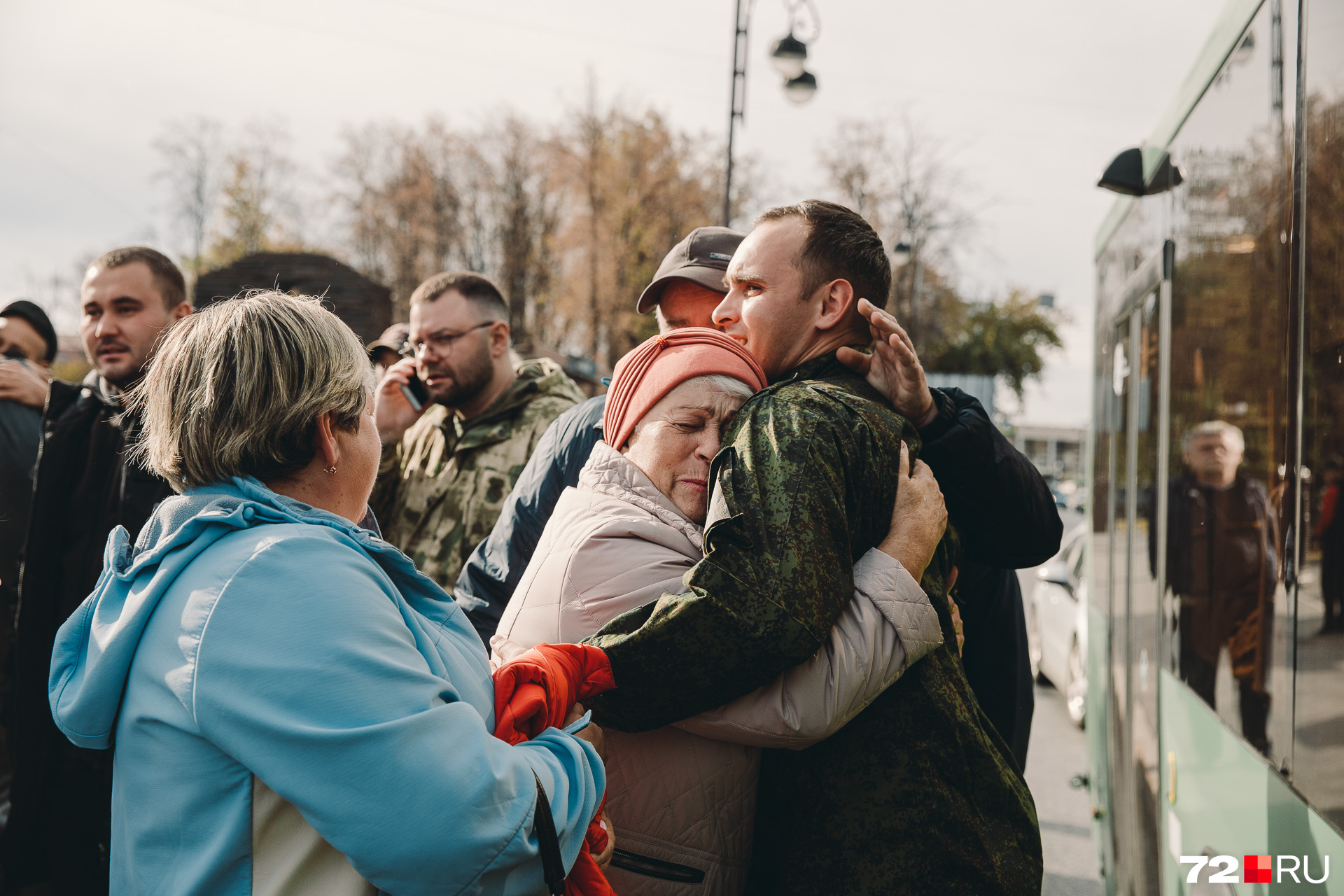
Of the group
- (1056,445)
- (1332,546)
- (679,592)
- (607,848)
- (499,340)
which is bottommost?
(607,848)

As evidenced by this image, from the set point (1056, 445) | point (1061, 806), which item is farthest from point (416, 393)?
point (1056, 445)

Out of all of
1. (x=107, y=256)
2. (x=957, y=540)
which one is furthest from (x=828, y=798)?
(x=107, y=256)

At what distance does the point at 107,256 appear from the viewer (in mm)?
3619

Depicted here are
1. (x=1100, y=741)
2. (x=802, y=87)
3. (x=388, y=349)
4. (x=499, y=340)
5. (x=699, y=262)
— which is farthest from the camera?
(x=802, y=87)

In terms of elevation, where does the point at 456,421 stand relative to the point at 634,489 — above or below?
above

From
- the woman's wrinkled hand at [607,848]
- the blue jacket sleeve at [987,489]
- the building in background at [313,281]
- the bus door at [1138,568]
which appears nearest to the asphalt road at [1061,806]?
Result: the bus door at [1138,568]

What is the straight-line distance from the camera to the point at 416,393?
412 cm

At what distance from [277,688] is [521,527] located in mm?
1370

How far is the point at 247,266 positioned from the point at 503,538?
45.8ft

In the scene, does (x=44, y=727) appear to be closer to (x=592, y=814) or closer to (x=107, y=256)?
(x=107, y=256)

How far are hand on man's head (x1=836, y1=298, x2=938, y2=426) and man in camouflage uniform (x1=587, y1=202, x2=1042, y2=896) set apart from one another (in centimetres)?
13

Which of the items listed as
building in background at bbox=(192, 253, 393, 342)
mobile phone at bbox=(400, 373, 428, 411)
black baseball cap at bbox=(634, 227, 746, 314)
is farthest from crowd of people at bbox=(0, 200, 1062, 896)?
building in background at bbox=(192, 253, 393, 342)

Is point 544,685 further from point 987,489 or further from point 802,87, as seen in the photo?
point 802,87

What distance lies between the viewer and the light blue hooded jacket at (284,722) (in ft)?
3.99
